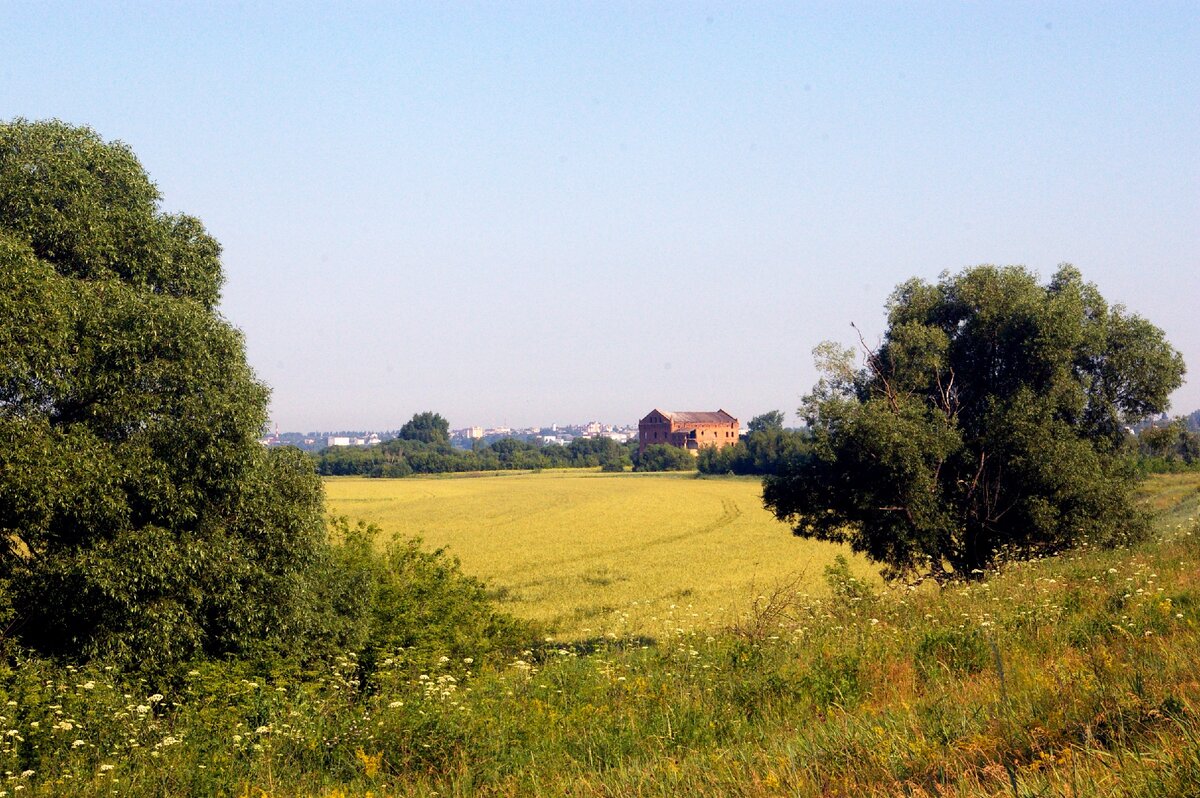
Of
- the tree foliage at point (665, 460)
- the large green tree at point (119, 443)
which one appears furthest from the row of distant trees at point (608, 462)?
the large green tree at point (119, 443)

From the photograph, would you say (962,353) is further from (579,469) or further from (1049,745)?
(579,469)

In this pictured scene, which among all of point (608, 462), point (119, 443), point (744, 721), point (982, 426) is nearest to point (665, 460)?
point (608, 462)

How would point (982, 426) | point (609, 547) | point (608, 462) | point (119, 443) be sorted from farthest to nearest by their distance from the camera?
point (608, 462) → point (609, 547) → point (982, 426) → point (119, 443)

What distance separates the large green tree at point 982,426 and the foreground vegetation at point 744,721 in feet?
38.1

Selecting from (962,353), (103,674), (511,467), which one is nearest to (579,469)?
(511,467)

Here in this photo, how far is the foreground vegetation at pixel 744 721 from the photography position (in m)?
5.55

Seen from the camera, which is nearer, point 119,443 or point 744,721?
point 744,721

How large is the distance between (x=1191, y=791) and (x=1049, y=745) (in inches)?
50.7

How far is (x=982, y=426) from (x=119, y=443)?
21460mm

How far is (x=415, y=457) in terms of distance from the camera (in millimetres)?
182750

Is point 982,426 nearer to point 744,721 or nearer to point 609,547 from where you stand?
point 744,721

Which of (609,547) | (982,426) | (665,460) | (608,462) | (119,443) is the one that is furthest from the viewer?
(608,462)

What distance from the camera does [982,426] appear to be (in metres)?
26.2

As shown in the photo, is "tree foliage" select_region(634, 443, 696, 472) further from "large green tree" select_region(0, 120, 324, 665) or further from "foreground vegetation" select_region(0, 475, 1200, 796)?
"foreground vegetation" select_region(0, 475, 1200, 796)
